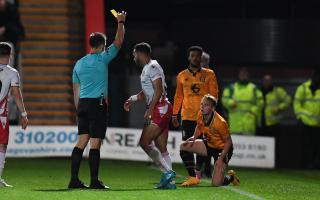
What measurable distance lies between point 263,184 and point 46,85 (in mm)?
7702

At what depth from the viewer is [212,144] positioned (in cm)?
1266

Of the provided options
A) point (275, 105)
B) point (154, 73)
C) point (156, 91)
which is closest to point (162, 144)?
point (156, 91)

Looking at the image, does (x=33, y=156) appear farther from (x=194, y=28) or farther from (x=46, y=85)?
(x=194, y=28)

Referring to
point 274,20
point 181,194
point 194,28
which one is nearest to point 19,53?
point 194,28

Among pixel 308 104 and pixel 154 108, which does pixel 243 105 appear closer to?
pixel 308 104

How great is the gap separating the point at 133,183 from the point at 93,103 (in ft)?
6.11

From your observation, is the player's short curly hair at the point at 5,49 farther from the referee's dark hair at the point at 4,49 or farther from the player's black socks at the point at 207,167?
the player's black socks at the point at 207,167

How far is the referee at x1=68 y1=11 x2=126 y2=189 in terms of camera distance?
458 inches

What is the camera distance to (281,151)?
19.4 metres

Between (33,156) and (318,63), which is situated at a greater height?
(318,63)

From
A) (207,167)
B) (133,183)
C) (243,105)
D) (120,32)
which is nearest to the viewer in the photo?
(120,32)

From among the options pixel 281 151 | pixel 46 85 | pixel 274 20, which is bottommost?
pixel 281 151

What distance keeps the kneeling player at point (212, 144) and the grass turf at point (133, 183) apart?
0.19m

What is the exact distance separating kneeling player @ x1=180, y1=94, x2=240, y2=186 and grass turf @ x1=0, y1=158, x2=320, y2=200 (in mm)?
192
